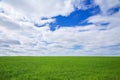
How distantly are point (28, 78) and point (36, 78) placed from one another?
0.86 meters

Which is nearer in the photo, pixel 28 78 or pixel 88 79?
pixel 88 79

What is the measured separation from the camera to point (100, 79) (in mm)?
15766

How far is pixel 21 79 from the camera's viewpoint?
16.4 metres

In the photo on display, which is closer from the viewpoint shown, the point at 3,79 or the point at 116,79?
the point at 116,79

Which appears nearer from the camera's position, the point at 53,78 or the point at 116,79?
the point at 116,79

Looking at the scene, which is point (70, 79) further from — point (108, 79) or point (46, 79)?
point (108, 79)

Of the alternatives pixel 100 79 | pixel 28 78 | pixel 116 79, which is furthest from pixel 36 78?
pixel 116 79

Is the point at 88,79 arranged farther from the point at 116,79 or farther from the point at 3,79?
the point at 3,79

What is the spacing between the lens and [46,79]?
16.3 metres

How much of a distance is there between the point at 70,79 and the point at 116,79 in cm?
447

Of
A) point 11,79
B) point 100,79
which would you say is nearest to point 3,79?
point 11,79

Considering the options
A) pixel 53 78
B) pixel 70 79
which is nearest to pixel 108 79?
pixel 70 79

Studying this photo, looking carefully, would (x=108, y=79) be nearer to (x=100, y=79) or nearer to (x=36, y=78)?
(x=100, y=79)

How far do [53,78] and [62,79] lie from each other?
1.06m
